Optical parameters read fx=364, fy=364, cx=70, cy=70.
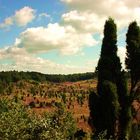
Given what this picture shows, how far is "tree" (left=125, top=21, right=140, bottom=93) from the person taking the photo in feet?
167

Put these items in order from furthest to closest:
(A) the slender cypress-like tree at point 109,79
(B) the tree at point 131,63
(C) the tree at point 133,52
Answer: (C) the tree at point 133,52 → (B) the tree at point 131,63 → (A) the slender cypress-like tree at point 109,79

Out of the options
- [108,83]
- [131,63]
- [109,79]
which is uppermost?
[131,63]

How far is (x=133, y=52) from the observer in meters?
50.9

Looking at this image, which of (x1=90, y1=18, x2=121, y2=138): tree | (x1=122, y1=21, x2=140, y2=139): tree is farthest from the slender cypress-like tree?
(x1=122, y1=21, x2=140, y2=139): tree

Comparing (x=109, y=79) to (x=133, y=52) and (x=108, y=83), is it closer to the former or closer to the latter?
(x=108, y=83)

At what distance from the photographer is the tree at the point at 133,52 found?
1998 inches

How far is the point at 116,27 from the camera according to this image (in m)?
51.6

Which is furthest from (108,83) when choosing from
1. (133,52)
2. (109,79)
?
(133,52)

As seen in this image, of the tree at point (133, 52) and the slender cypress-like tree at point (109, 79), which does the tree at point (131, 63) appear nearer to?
the tree at point (133, 52)

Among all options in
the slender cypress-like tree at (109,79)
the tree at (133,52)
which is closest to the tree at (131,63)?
the tree at (133,52)

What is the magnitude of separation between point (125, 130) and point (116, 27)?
14.5 meters

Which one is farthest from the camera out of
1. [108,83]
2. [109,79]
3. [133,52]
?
[133,52]

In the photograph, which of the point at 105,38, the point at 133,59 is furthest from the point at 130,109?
the point at 105,38

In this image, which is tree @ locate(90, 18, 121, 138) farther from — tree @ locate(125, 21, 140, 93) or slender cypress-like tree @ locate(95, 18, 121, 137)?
tree @ locate(125, 21, 140, 93)
